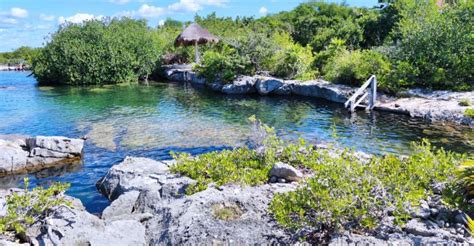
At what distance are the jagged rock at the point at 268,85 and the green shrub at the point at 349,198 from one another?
17.5 metres

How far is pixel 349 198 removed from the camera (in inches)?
202

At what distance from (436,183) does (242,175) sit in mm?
3189

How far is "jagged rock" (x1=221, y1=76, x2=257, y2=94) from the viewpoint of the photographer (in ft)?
A: 80.8

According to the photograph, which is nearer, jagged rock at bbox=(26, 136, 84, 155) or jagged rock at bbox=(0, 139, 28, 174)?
jagged rock at bbox=(0, 139, 28, 174)

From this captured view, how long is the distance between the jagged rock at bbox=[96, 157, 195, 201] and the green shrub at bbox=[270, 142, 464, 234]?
7.07 ft

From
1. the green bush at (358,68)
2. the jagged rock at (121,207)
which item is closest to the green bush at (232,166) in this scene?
the jagged rock at (121,207)

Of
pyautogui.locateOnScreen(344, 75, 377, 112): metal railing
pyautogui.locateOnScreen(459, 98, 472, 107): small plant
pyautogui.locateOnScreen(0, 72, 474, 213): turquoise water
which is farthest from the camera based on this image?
pyautogui.locateOnScreen(344, 75, 377, 112): metal railing

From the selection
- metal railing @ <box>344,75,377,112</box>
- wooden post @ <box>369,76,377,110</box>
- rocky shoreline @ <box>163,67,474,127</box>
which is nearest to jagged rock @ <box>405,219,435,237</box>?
rocky shoreline @ <box>163,67,474,127</box>

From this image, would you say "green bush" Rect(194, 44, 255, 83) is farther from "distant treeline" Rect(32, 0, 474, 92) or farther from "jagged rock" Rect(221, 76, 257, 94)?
"jagged rock" Rect(221, 76, 257, 94)

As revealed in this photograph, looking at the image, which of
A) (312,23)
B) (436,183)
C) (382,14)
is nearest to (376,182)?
(436,183)

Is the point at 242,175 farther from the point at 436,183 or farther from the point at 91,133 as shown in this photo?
the point at 91,133

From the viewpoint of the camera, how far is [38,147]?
11.6m

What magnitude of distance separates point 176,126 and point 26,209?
33.2ft

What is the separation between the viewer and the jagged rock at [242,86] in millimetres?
24641
